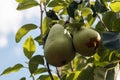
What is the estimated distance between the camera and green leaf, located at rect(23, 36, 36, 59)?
209 centimetres

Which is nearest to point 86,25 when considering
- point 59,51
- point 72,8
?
point 72,8

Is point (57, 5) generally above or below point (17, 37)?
above

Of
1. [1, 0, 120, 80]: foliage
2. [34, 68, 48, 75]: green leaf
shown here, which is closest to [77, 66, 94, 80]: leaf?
[1, 0, 120, 80]: foliage

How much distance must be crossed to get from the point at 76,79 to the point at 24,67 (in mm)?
400

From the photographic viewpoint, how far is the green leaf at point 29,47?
6.86ft

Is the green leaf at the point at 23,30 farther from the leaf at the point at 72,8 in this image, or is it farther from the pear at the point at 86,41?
the pear at the point at 86,41

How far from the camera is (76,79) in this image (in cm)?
175

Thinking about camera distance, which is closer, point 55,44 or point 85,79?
point 55,44

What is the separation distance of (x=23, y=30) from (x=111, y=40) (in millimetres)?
784

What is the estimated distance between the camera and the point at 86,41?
55.1 inches

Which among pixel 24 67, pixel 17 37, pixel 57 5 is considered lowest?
pixel 24 67

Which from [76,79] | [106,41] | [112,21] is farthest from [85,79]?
[106,41]

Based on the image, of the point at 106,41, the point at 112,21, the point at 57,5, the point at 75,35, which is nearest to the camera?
the point at 106,41

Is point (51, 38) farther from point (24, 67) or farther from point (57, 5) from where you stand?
point (24, 67)
